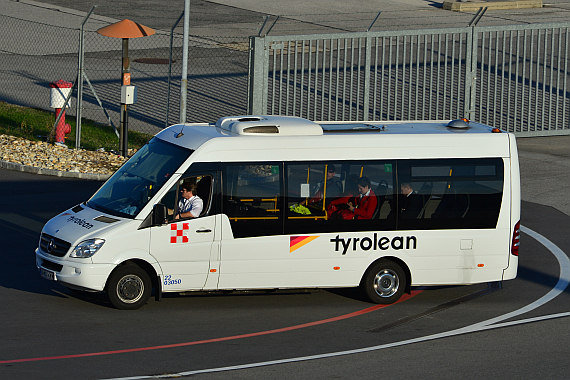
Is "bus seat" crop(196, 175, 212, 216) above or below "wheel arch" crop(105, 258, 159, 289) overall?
above

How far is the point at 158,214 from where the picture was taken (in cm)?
1054

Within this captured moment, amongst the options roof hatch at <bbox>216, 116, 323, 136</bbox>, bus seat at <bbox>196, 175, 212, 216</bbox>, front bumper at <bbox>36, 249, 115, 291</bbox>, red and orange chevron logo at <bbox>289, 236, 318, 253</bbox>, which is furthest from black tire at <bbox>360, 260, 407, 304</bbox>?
front bumper at <bbox>36, 249, 115, 291</bbox>

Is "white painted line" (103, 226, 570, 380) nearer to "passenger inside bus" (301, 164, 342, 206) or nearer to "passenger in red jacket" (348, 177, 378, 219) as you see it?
"passenger in red jacket" (348, 177, 378, 219)

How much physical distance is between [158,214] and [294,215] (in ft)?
5.84

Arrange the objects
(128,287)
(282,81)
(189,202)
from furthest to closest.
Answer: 1. (282,81)
2. (189,202)
3. (128,287)

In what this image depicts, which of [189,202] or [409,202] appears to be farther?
[409,202]

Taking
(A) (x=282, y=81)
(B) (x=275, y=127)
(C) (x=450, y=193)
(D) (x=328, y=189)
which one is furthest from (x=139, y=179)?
(A) (x=282, y=81)

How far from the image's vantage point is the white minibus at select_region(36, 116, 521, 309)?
10695 mm

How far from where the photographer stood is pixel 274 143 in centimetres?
1105

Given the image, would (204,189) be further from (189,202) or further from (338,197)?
(338,197)

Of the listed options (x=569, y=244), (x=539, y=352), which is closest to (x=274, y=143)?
(x=539, y=352)

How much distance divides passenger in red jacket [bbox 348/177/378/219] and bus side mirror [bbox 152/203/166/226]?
2.45 m

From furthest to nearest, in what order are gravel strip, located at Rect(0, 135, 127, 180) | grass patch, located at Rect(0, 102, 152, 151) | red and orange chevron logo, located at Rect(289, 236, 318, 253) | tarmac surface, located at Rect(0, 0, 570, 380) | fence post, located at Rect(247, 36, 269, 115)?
grass patch, located at Rect(0, 102, 152, 151) → fence post, located at Rect(247, 36, 269, 115) → gravel strip, located at Rect(0, 135, 127, 180) → red and orange chevron logo, located at Rect(289, 236, 318, 253) → tarmac surface, located at Rect(0, 0, 570, 380)

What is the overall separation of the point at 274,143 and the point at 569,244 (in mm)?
6330
